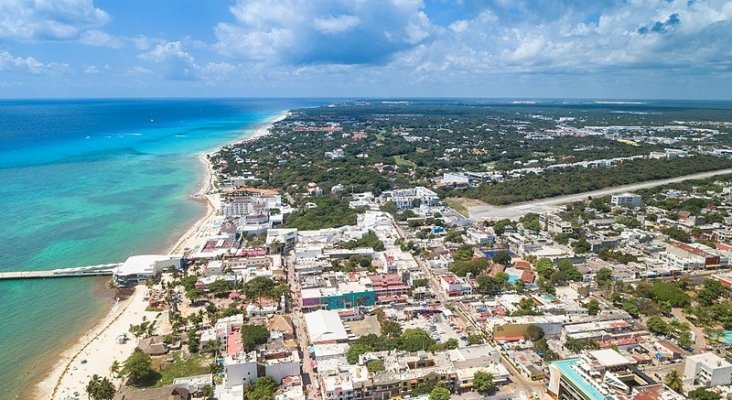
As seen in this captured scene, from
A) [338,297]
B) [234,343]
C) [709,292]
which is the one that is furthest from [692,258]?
[234,343]

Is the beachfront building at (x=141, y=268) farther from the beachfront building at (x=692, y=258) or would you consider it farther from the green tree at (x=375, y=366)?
the beachfront building at (x=692, y=258)


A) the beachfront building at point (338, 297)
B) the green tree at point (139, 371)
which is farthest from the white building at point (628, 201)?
the green tree at point (139, 371)

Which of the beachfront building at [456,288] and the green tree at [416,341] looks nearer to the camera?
the green tree at [416,341]

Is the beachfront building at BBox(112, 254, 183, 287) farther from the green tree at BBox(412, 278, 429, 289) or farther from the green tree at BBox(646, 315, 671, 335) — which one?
the green tree at BBox(646, 315, 671, 335)

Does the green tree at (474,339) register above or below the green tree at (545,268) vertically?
below

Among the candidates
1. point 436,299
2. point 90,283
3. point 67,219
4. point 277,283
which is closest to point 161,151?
point 67,219

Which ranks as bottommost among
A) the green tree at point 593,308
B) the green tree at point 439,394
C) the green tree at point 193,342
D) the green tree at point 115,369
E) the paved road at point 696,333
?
the green tree at point 115,369

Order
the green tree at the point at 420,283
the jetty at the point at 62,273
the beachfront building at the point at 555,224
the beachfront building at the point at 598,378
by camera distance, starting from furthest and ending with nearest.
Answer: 1. the beachfront building at the point at 555,224
2. the jetty at the point at 62,273
3. the green tree at the point at 420,283
4. the beachfront building at the point at 598,378

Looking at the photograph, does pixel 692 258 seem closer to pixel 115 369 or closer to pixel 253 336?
pixel 253 336
